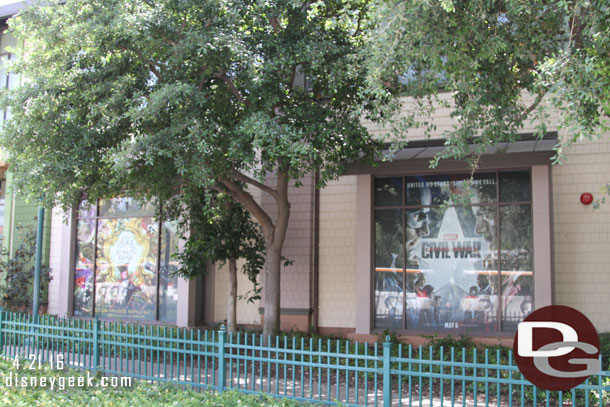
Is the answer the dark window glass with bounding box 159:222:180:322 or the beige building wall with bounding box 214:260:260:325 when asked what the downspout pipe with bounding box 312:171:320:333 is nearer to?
the beige building wall with bounding box 214:260:260:325

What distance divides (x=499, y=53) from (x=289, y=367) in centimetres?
643

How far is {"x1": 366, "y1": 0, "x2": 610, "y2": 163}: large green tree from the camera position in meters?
6.70

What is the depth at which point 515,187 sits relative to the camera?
40.3 ft

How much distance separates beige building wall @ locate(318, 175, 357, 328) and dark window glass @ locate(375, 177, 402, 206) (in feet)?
2.28

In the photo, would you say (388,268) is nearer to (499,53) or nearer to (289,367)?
(289,367)

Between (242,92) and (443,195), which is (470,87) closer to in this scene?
(242,92)

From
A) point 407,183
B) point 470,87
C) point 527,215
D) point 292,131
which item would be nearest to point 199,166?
point 292,131

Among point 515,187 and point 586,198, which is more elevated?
point 515,187

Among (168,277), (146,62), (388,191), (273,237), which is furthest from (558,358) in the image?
(168,277)


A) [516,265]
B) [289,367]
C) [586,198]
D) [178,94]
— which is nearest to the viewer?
[178,94]

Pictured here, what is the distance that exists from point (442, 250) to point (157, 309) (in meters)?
7.52

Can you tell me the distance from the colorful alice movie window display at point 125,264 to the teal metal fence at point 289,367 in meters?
4.46
